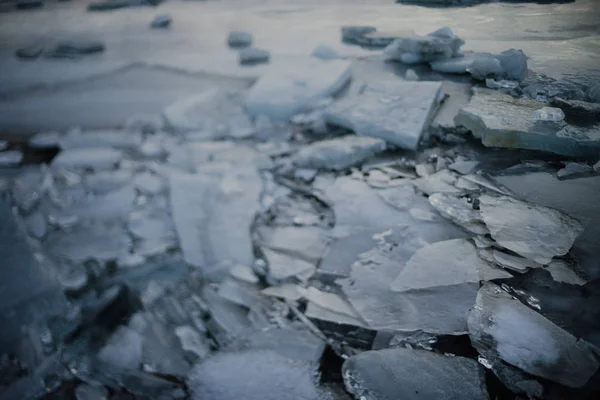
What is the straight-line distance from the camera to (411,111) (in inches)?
68.4

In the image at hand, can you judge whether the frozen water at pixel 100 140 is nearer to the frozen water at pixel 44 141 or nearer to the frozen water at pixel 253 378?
the frozen water at pixel 44 141

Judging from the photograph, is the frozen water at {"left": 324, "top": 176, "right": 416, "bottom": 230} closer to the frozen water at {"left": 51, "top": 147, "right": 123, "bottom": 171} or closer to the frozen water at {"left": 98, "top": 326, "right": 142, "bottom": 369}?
the frozen water at {"left": 98, "top": 326, "right": 142, "bottom": 369}

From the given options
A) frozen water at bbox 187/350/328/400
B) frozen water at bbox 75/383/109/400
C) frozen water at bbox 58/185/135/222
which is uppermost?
frozen water at bbox 58/185/135/222

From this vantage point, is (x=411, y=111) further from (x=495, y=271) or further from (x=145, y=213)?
(x=145, y=213)

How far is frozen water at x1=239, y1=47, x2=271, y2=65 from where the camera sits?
2762 millimetres

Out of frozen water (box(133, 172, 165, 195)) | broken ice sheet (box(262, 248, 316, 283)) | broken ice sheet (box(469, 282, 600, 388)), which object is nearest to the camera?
broken ice sheet (box(469, 282, 600, 388))

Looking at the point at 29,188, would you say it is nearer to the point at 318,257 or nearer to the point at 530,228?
the point at 318,257

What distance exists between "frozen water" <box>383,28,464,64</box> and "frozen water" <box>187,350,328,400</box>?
7.17ft

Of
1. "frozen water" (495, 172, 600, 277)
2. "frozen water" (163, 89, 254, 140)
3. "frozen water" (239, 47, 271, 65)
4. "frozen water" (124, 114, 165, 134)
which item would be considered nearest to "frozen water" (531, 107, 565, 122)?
"frozen water" (495, 172, 600, 277)

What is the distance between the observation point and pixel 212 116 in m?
2.00

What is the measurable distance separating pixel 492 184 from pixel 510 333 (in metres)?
0.64

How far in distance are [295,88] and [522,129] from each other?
116 centimetres

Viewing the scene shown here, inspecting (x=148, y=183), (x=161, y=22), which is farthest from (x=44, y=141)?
(x=161, y=22)

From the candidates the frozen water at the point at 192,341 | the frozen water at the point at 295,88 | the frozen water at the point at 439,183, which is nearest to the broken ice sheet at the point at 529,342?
the frozen water at the point at 439,183
